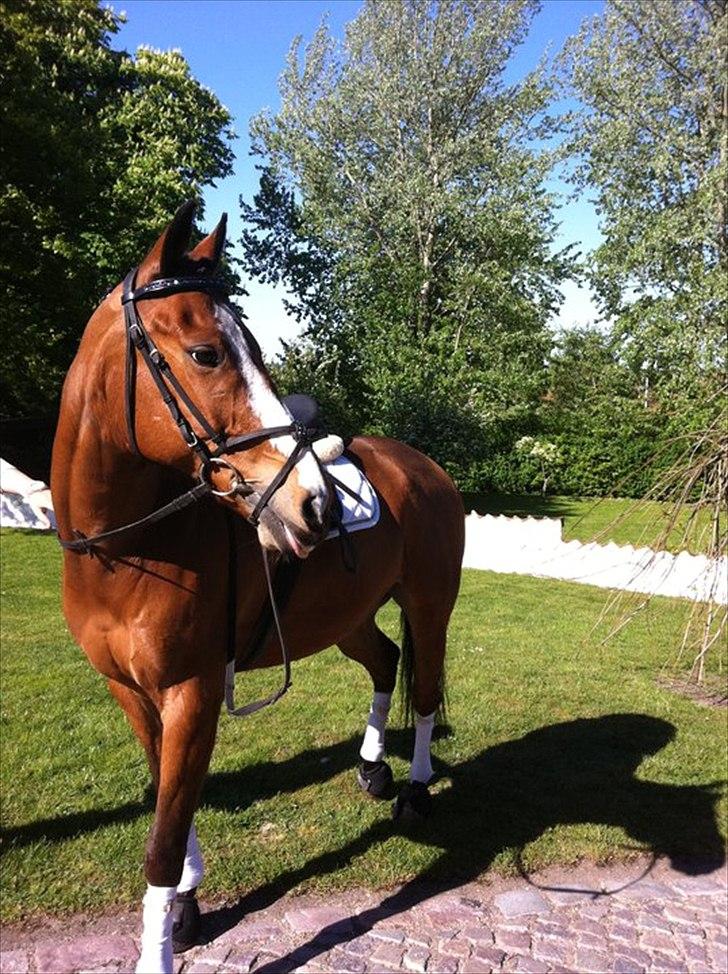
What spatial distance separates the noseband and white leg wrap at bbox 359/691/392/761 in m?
2.68

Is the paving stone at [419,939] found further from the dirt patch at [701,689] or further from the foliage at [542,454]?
the foliage at [542,454]

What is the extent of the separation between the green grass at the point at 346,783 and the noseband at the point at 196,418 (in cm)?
231

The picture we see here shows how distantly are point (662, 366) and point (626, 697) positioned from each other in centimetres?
1531

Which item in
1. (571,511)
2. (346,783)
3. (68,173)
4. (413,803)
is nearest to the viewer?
(413,803)

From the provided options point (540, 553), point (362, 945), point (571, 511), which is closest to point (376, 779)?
point (362, 945)

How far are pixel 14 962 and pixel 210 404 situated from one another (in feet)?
7.97

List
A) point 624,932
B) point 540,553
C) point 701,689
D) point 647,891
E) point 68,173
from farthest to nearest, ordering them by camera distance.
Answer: point 68,173
point 540,553
point 701,689
point 647,891
point 624,932

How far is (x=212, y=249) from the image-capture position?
225 cm

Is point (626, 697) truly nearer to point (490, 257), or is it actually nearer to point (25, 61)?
point (25, 61)

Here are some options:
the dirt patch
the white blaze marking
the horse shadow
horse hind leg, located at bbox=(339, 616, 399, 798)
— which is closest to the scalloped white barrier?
the dirt patch

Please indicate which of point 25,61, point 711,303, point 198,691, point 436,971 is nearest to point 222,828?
point 436,971

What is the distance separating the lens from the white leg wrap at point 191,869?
3.01 meters

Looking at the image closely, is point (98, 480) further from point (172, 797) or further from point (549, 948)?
point (549, 948)

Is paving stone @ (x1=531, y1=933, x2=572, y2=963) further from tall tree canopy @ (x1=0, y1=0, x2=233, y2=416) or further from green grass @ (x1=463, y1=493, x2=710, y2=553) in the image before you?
tall tree canopy @ (x1=0, y1=0, x2=233, y2=416)
